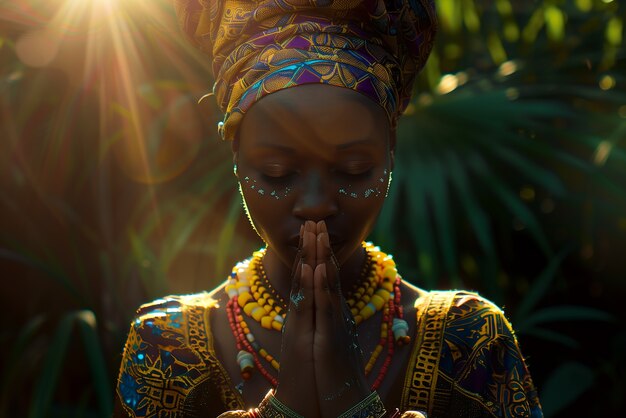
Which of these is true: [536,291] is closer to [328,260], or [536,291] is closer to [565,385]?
[565,385]

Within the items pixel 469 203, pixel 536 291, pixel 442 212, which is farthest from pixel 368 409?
pixel 536 291

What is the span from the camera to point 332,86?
1709 millimetres

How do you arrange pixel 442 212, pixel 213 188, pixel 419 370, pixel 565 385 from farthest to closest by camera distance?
pixel 565 385
pixel 213 188
pixel 442 212
pixel 419 370

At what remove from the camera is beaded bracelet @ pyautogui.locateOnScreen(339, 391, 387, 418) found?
156cm

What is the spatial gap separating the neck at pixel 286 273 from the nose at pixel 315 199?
0.28m

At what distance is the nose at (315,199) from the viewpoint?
166 centimetres

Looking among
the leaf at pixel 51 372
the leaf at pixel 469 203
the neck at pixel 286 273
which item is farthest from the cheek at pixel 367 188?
the leaf at pixel 51 372

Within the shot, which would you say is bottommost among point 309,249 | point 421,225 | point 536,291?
point 536,291

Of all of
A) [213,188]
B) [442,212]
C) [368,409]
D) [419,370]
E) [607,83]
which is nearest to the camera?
[368,409]

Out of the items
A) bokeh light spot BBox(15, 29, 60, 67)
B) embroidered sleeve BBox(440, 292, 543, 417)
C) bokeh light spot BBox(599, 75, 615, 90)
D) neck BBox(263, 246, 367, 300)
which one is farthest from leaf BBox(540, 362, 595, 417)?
bokeh light spot BBox(15, 29, 60, 67)

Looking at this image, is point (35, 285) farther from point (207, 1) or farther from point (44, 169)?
point (207, 1)

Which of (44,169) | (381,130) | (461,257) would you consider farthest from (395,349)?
(44,169)

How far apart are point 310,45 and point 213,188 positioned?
6.15 ft

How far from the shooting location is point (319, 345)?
5.18ft
